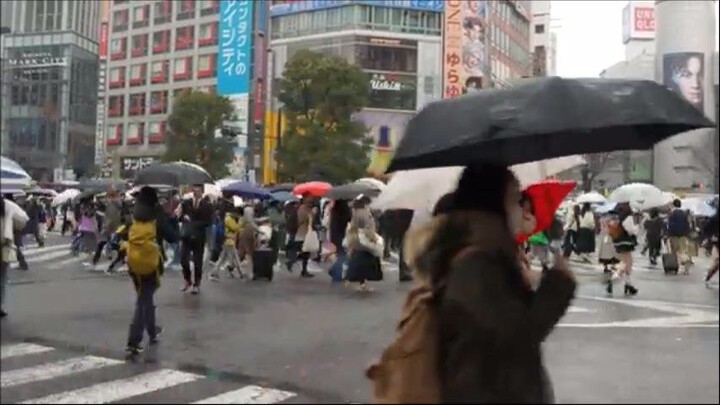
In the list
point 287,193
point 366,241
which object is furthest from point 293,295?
point 287,193

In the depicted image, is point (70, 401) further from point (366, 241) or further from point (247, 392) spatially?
point (366, 241)

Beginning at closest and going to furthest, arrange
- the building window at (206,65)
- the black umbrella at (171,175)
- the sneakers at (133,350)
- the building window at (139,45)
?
the sneakers at (133,350) < the black umbrella at (171,175) < the building window at (206,65) < the building window at (139,45)

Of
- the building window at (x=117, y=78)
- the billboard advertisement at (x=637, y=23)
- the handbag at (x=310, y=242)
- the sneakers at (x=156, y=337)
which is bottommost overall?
the sneakers at (x=156, y=337)

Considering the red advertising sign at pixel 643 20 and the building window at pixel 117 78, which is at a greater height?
the red advertising sign at pixel 643 20

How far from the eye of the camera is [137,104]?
7731 centimetres

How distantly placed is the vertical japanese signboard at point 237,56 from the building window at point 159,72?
9.97 m

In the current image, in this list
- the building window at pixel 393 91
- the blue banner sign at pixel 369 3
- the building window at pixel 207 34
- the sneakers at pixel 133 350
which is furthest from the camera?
the building window at pixel 207 34

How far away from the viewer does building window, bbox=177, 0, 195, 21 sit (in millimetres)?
73938

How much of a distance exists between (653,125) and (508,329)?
895 millimetres

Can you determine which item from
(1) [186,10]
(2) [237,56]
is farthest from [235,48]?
(1) [186,10]

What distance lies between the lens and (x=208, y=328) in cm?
977

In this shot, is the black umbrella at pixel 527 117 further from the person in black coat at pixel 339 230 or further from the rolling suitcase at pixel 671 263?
the rolling suitcase at pixel 671 263

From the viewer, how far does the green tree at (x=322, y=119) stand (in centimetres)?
4031

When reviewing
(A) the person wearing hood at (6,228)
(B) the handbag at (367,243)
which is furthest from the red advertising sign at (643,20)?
(A) the person wearing hood at (6,228)
